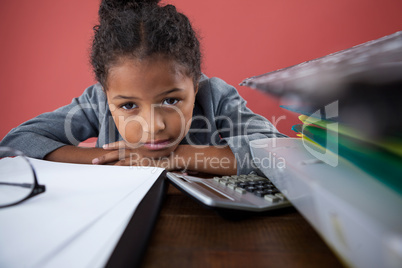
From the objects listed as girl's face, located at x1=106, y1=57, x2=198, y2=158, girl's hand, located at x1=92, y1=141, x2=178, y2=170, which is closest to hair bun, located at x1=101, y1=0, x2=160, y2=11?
girl's face, located at x1=106, y1=57, x2=198, y2=158

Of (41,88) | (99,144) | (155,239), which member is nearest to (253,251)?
(155,239)

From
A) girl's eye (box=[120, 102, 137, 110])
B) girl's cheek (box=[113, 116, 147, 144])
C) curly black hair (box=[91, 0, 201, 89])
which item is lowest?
girl's cheek (box=[113, 116, 147, 144])

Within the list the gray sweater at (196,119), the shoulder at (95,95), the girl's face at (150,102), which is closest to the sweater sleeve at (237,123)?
the gray sweater at (196,119)

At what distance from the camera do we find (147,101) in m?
0.44

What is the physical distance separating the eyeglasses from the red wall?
2.60 feet

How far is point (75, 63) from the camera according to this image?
1.16m

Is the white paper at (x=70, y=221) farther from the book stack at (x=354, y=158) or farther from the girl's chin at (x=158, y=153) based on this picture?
the girl's chin at (x=158, y=153)

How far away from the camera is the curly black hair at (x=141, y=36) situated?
468 millimetres

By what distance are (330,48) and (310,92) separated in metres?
0.95

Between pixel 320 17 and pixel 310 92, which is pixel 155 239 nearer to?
pixel 310 92

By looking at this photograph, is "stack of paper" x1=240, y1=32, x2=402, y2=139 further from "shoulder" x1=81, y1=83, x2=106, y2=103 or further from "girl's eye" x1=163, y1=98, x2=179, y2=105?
"shoulder" x1=81, y1=83, x2=106, y2=103

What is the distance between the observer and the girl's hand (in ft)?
1.44

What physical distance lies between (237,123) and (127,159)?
0.30 metres

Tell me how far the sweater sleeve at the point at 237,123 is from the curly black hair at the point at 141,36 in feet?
0.50
